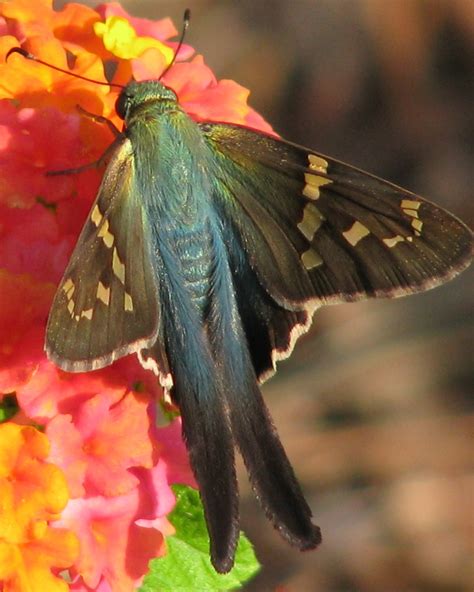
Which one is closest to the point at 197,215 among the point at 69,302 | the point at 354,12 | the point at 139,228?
the point at 139,228

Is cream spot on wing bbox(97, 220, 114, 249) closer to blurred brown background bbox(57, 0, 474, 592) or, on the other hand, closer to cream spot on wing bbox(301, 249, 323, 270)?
cream spot on wing bbox(301, 249, 323, 270)

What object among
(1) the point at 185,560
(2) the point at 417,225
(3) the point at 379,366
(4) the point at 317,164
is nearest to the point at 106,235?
(4) the point at 317,164

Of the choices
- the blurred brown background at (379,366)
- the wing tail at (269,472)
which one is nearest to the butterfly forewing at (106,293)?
the wing tail at (269,472)

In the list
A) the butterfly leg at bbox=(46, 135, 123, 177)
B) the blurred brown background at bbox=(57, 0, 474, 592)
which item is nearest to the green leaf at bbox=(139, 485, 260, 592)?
the butterfly leg at bbox=(46, 135, 123, 177)

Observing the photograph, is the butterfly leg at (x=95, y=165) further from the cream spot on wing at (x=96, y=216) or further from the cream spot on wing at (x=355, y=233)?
the cream spot on wing at (x=355, y=233)

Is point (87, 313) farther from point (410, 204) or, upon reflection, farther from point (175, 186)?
point (410, 204)

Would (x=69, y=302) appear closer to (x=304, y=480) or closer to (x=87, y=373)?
(x=87, y=373)

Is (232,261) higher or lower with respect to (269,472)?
higher
